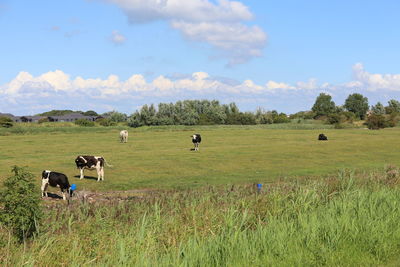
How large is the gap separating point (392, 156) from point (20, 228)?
121 ft

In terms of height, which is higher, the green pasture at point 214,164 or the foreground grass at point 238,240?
the foreground grass at point 238,240

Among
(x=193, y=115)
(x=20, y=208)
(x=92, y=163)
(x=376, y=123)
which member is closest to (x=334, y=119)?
(x=376, y=123)

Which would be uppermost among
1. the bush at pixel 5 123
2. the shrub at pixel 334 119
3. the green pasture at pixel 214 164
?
the shrub at pixel 334 119

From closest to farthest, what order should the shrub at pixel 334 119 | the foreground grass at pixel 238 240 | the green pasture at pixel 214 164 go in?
the foreground grass at pixel 238 240
the green pasture at pixel 214 164
the shrub at pixel 334 119

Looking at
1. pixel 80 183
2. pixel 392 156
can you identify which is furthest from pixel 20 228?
pixel 392 156

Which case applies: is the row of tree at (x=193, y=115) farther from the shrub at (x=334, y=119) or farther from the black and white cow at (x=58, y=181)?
the black and white cow at (x=58, y=181)

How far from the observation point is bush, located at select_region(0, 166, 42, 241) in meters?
12.5

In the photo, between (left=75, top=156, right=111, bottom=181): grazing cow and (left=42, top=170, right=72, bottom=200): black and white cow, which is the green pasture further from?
(left=42, top=170, right=72, bottom=200): black and white cow

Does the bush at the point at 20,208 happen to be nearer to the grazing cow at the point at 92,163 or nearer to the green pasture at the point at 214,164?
the green pasture at the point at 214,164

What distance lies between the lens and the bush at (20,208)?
12.5 metres

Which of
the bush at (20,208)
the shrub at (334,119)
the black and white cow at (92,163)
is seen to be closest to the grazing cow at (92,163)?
the black and white cow at (92,163)

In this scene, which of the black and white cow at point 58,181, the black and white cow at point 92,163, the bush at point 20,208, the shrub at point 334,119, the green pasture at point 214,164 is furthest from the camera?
the shrub at point 334,119

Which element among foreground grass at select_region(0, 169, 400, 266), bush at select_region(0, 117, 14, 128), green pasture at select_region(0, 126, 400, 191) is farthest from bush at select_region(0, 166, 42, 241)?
bush at select_region(0, 117, 14, 128)

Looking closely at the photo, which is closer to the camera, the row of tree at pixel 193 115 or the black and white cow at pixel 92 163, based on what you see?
the black and white cow at pixel 92 163
